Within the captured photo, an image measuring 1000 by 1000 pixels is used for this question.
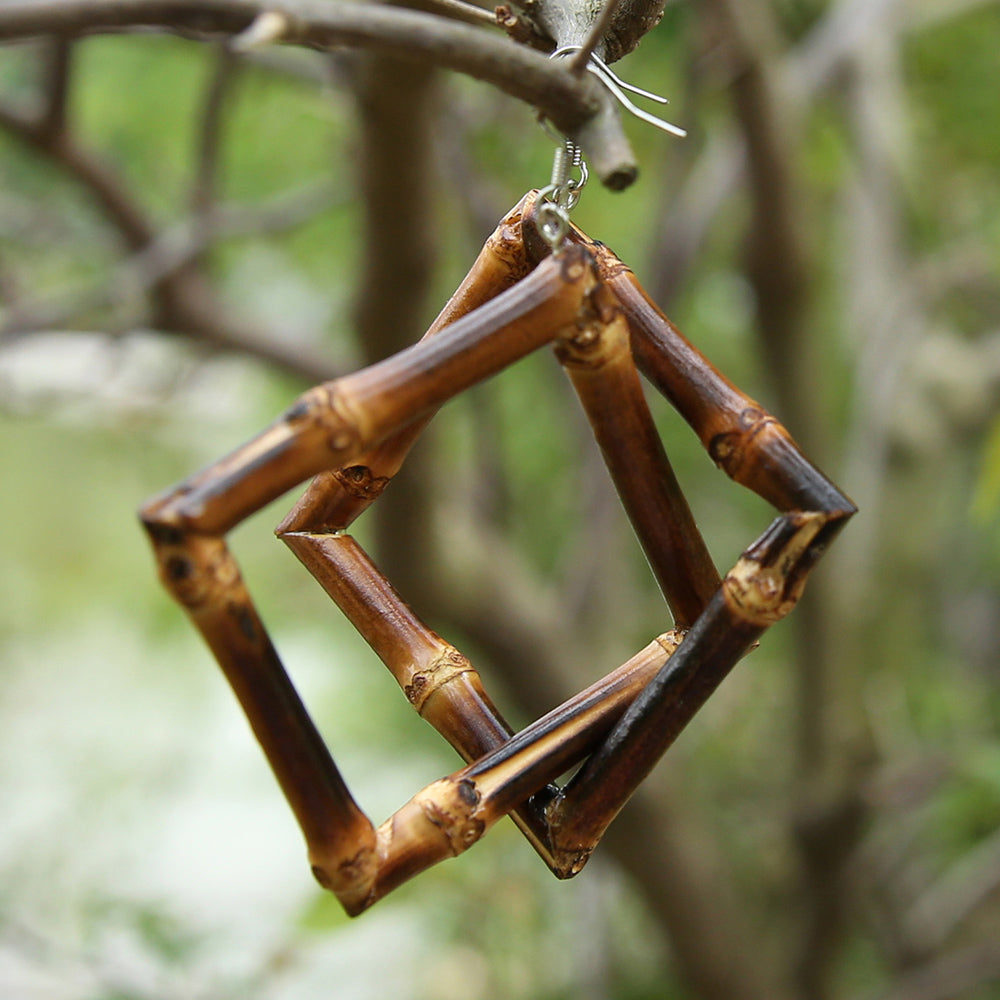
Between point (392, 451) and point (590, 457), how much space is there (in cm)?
128

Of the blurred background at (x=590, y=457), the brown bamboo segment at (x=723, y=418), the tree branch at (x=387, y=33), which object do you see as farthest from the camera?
the blurred background at (x=590, y=457)

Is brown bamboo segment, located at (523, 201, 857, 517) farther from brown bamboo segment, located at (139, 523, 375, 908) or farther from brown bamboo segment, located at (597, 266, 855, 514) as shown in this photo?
brown bamboo segment, located at (139, 523, 375, 908)

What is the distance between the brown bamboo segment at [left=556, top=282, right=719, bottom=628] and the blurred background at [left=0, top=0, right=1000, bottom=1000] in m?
0.57

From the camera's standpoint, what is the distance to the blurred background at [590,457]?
1.55 m

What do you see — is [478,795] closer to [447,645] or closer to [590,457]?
[447,645]

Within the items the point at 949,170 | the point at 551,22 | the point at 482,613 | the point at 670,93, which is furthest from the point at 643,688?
the point at 949,170

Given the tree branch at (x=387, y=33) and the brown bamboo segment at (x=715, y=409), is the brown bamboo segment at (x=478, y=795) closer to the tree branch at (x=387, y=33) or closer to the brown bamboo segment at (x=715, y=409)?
the brown bamboo segment at (x=715, y=409)

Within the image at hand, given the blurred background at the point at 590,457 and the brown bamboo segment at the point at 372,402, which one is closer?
the brown bamboo segment at the point at 372,402

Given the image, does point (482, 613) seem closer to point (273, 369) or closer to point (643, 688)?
point (273, 369)

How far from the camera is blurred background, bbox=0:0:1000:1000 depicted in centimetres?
155

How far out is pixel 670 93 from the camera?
2.18m

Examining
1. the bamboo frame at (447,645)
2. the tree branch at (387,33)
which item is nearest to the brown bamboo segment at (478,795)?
the bamboo frame at (447,645)

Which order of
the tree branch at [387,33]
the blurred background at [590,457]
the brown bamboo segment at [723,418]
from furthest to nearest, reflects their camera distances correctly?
the blurred background at [590,457], the brown bamboo segment at [723,418], the tree branch at [387,33]

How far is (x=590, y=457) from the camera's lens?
181 cm
